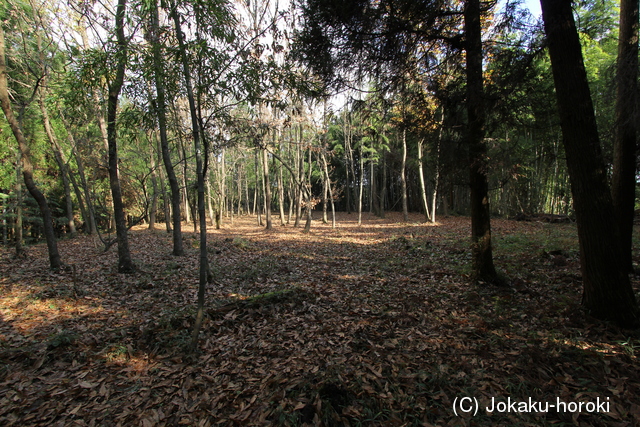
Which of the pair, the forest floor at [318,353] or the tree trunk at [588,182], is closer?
the forest floor at [318,353]

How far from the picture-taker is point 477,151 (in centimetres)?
546

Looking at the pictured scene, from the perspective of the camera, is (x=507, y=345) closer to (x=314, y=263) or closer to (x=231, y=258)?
(x=314, y=263)

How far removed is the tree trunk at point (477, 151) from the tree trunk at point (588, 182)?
1357 mm

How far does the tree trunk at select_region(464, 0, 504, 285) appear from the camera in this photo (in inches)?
203

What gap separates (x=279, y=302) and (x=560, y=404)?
4055 millimetres

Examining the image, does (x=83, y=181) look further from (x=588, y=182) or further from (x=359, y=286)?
(x=588, y=182)

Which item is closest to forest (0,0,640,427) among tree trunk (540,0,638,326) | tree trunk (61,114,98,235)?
tree trunk (540,0,638,326)

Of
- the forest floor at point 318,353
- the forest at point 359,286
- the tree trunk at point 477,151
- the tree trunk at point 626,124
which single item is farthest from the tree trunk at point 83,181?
the tree trunk at point 626,124

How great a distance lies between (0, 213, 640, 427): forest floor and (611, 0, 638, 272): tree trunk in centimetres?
143

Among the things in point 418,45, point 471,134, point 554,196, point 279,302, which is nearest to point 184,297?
point 279,302

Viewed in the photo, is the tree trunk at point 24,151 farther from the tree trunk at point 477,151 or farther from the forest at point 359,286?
the tree trunk at point 477,151

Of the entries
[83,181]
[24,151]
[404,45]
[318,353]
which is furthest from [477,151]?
[83,181]

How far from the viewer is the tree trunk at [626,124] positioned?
13.1 feet

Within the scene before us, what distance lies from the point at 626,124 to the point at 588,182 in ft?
4.59
